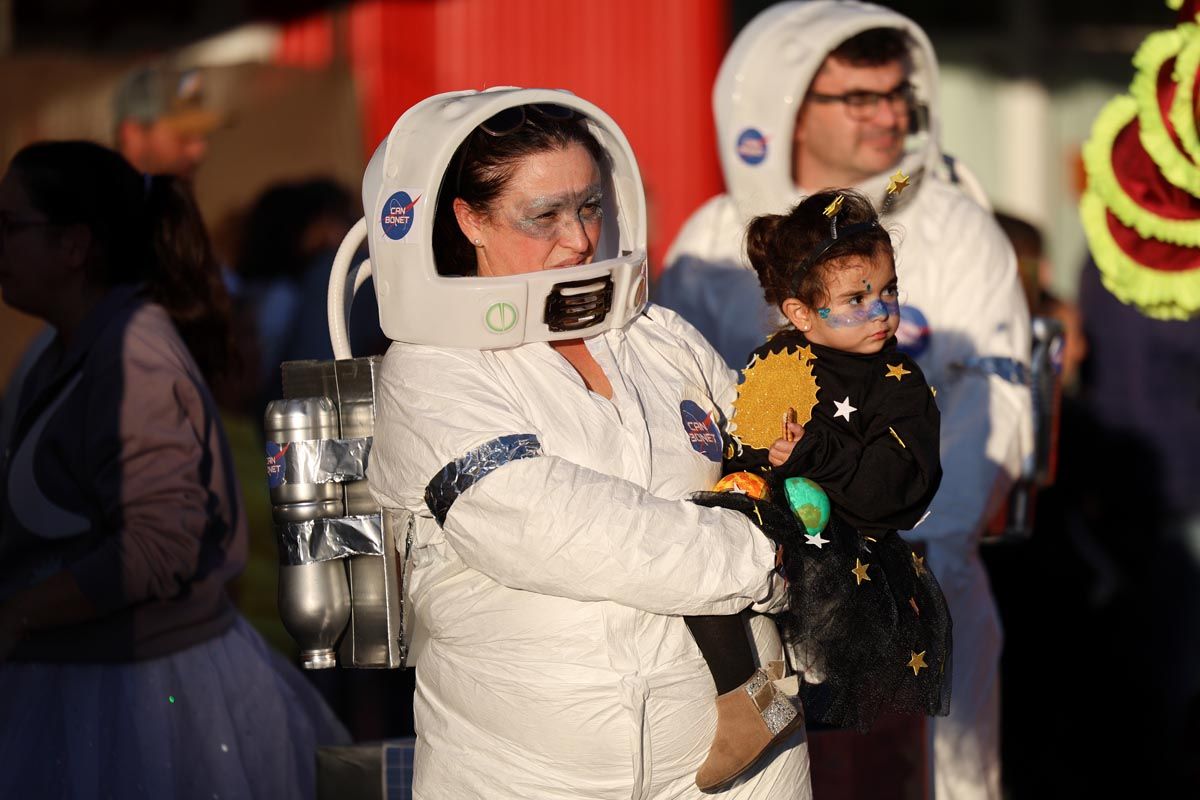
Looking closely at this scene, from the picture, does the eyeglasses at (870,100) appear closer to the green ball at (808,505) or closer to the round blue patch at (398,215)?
the green ball at (808,505)

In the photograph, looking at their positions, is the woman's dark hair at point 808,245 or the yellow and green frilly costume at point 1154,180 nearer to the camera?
the woman's dark hair at point 808,245

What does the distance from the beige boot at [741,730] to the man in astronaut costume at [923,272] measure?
1.33 metres

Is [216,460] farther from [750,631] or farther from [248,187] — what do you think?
[248,187]

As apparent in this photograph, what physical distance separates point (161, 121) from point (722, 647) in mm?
4135

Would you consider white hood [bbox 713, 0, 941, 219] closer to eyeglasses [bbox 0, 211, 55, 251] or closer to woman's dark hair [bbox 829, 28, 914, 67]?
woman's dark hair [bbox 829, 28, 914, 67]

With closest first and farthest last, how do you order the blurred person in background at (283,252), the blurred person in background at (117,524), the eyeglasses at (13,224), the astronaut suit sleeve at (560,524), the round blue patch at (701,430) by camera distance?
the astronaut suit sleeve at (560,524), the round blue patch at (701,430), the blurred person in background at (117,524), the eyeglasses at (13,224), the blurred person in background at (283,252)

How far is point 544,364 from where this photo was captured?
2.99 m

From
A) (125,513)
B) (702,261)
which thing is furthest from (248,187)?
(125,513)

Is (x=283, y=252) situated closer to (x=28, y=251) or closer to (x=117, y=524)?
(x=28, y=251)

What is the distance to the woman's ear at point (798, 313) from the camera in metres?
3.18

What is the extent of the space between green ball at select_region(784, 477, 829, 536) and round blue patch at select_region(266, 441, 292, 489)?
0.96 m

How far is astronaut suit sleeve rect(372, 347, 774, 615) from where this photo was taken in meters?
2.75

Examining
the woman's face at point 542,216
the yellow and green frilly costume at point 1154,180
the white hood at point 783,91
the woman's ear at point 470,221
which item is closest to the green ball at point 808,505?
the woman's face at point 542,216

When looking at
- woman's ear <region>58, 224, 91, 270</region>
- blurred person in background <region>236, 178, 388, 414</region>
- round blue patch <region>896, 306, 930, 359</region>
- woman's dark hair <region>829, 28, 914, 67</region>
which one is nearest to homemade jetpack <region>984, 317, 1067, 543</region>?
round blue patch <region>896, 306, 930, 359</region>
